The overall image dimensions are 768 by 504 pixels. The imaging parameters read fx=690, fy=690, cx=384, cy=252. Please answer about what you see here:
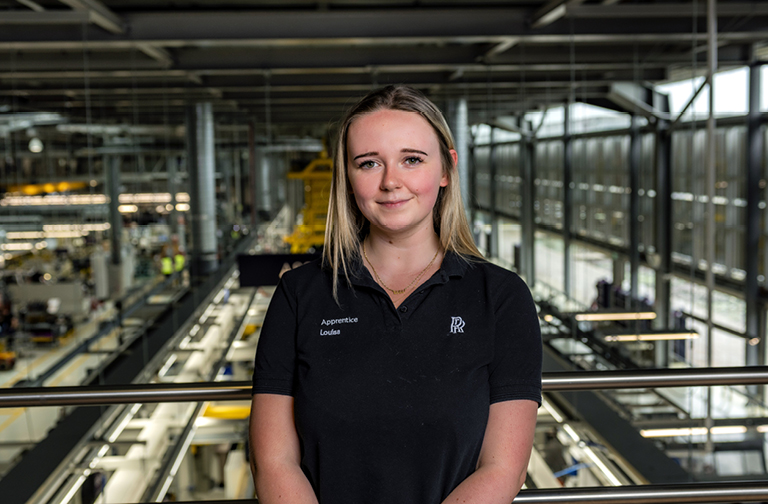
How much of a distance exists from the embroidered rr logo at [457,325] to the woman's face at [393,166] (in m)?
0.20

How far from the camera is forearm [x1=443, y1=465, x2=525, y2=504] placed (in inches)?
47.9

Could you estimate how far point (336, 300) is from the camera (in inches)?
51.6

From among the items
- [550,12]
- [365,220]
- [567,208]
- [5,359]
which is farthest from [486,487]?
[567,208]

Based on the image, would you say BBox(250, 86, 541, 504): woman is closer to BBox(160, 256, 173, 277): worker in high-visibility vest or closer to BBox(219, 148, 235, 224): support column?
BBox(219, 148, 235, 224): support column

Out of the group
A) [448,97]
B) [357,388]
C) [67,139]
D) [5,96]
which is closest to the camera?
[357,388]

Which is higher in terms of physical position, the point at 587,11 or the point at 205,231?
the point at 587,11

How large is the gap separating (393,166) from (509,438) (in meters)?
0.54

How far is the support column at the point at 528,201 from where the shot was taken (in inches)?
387

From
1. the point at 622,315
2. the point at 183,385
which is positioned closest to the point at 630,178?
the point at 622,315

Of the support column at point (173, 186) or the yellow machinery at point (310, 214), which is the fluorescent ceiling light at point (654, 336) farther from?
the support column at point (173, 186)

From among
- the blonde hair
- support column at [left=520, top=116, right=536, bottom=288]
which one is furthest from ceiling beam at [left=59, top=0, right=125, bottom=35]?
the blonde hair

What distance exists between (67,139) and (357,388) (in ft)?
30.3

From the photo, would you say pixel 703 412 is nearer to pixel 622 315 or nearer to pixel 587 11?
pixel 622 315

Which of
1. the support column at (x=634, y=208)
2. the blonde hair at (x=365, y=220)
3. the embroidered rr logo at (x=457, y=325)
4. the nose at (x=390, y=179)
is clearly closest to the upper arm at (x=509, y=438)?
the embroidered rr logo at (x=457, y=325)
